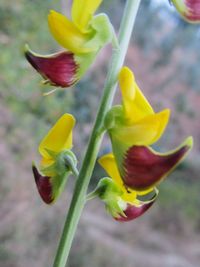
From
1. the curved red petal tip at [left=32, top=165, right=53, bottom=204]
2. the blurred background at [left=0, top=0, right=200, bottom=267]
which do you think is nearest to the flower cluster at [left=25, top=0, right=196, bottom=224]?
the curved red petal tip at [left=32, top=165, right=53, bottom=204]

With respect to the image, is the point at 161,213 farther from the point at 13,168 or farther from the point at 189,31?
the point at 13,168

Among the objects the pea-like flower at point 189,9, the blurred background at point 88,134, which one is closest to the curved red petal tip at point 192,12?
the pea-like flower at point 189,9

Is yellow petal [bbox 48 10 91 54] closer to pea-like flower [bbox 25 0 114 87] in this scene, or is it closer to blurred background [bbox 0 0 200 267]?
pea-like flower [bbox 25 0 114 87]

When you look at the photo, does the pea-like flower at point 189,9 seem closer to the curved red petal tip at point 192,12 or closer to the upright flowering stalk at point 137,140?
the curved red petal tip at point 192,12

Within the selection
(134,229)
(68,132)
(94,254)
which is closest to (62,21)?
(68,132)

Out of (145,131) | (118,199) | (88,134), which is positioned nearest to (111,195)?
(118,199)

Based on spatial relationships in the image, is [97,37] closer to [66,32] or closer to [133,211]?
[66,32]

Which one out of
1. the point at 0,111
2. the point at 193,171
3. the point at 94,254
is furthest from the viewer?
the point at 193,171
